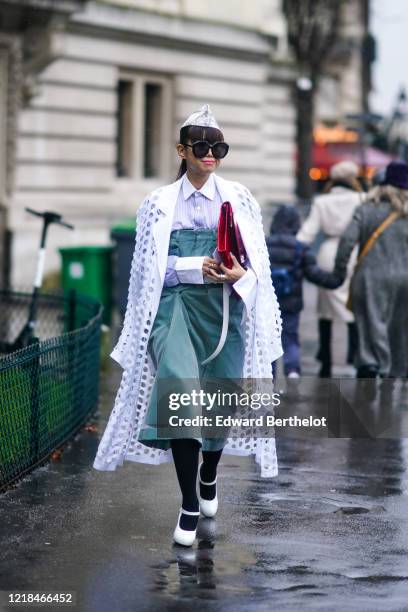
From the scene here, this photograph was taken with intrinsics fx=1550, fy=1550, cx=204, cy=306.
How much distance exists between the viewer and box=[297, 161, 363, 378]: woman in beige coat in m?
13.3

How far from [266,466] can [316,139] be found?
3717 centimetres

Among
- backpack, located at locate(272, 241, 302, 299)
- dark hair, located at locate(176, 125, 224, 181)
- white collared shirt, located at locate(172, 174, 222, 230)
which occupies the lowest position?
backpack, located at locate(272, 241, 302, 299)

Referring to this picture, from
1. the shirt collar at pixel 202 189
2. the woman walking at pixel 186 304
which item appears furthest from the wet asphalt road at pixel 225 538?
the shirt collar at pixel 202 189

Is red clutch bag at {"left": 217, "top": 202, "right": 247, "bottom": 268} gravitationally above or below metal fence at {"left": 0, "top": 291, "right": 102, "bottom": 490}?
above

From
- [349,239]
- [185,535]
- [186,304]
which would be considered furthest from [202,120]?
[349,239]

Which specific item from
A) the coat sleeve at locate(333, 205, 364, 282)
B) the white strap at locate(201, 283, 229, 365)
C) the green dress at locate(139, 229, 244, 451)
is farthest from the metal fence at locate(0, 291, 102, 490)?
the coat sleeve at locate(333, 205, 364, 282)

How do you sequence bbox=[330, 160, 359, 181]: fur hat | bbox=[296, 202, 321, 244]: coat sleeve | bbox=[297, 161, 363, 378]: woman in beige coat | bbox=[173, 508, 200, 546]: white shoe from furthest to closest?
bbox=[330, 160, 359, 181]: fur hat < bbox=[297, 161, 363, 378]: woman in beige coat < bbox=[296, 202, 321, 244]: coat sleeve < bbox=[173, 508, 200, 546]: white shoe

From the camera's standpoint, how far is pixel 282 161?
33.1 m

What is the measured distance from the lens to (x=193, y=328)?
690cm

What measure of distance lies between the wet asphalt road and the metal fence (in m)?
0.15

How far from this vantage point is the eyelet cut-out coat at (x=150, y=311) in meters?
6.93

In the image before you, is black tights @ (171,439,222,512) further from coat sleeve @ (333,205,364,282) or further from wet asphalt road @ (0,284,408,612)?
coat sleeve @ (333,205,364,282)

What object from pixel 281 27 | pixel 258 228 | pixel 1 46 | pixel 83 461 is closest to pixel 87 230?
pixel 1 46

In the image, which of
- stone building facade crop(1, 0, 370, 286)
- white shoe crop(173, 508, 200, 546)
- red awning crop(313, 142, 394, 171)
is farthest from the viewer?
red awning crop(313, 142, 394, 171)
